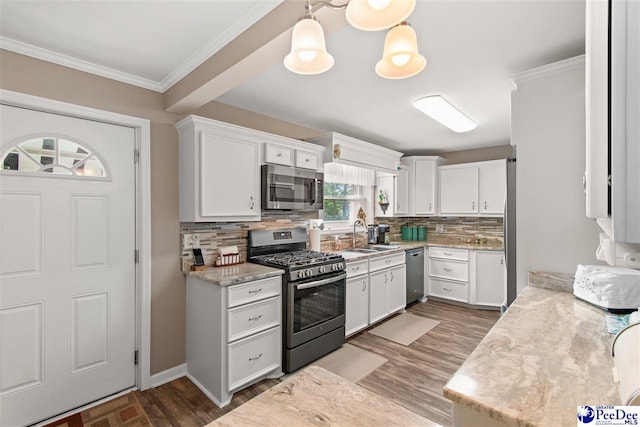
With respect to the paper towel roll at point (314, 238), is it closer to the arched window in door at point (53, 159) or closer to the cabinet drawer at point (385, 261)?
the cabinet drawer at point (385, 261)

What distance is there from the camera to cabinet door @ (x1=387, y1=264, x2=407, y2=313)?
3863 mm

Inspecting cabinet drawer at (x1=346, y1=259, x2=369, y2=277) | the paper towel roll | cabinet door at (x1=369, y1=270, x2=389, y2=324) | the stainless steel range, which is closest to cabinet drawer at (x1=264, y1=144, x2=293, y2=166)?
the stainless steel range

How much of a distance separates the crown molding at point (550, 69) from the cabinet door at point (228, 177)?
2.14 meters

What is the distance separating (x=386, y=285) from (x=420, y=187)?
1.97 metres

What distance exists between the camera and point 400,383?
2.45 meters

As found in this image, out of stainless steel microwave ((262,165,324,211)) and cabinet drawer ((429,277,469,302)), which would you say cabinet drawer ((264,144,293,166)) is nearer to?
stainless steel microwave ((262,165,324,211))

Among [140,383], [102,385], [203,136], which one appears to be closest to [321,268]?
[203,136]

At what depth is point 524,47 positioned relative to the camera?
186 cm

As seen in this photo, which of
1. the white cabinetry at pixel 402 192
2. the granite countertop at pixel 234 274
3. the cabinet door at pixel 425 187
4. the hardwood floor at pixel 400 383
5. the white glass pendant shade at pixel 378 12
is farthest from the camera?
the cabinet door at pixel 425 187

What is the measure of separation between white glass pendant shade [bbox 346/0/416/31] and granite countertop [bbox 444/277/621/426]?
1103mm

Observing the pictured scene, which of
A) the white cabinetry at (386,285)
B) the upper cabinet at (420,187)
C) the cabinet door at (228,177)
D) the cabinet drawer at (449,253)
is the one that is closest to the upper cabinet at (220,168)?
the cabinet door at (228,177)

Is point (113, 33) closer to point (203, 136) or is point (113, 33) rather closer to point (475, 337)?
point (203, 136)

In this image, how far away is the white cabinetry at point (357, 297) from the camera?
3213mm

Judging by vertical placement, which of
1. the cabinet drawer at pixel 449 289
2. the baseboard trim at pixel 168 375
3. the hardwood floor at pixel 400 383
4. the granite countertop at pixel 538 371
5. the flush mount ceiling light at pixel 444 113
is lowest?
the hardwood floor at pixel 400 383
